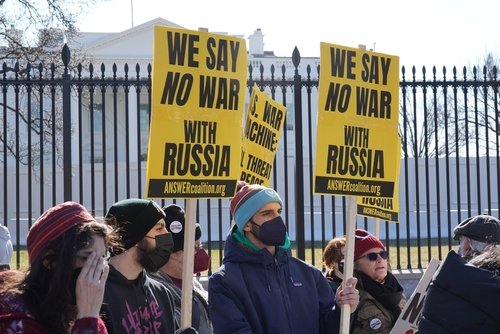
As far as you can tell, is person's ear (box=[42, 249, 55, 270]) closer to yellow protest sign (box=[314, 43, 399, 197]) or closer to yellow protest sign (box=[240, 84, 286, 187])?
yellow protest sign (box=[314, 43, 399, 197])

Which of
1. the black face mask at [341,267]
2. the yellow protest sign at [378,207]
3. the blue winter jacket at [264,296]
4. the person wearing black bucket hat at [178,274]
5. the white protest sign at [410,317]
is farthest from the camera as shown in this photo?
the yellow protest sign at [378,207]

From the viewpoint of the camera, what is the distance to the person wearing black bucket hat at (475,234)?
5.04 metres

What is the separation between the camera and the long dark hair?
8.55 feet

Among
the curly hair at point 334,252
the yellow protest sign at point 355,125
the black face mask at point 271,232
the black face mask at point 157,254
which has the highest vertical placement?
the yellow protest sign at point 355,125

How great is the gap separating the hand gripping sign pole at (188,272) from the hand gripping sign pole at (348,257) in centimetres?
89

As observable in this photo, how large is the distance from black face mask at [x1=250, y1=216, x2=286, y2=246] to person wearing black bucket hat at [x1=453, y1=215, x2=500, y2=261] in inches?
53.8

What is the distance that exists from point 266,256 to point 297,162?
463cm

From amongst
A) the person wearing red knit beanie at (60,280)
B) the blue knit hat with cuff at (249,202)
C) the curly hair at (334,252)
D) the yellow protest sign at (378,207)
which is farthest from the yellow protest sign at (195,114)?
the yellow protest sign at (378,207)

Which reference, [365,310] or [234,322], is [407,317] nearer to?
[365,310]

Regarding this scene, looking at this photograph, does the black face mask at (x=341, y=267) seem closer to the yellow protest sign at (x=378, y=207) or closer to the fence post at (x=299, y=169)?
the yellow protest sign at (x=378, y=207)

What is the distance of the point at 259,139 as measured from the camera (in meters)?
6.72

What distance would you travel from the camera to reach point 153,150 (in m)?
4.21

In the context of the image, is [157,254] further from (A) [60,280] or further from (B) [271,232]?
(A) [60,280]

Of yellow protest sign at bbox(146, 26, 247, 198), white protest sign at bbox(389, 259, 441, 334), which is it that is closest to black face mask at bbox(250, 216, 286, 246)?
yellow protest sign at bbox(146, 26, 247, 198)
